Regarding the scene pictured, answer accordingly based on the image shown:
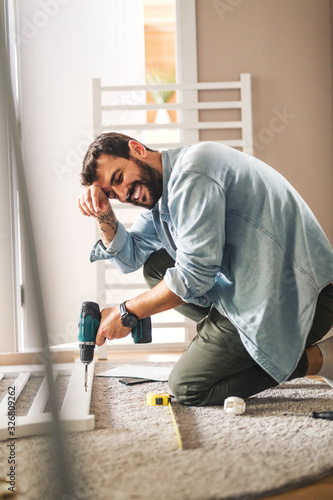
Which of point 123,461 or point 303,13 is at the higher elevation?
point 303,13

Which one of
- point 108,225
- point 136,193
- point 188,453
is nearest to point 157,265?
point 108,225

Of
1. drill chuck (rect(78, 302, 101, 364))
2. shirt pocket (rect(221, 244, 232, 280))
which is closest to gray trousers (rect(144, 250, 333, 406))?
shirt pocket (rect(221, 244, 232, 280))

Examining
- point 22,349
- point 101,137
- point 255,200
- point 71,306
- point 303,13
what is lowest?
point 22,349

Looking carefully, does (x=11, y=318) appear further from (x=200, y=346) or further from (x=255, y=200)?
(x=255, y=200)

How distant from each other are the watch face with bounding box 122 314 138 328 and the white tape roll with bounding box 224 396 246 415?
12.2 inches

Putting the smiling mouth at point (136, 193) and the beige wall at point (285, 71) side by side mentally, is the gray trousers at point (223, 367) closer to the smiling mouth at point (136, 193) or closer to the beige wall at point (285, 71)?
the smiling mouth at point (136, 193)

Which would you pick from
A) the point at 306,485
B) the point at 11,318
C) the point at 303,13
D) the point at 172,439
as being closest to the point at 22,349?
the point at 11,318

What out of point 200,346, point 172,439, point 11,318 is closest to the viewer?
point 172,439

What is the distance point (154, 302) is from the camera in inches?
53.4

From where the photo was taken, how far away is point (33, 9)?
2664mm

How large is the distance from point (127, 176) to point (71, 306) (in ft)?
4.56

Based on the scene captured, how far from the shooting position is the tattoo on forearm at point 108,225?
5.27 feet

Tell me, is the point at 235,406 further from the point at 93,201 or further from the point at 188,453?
the point at 93,201

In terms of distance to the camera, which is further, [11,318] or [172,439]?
[11,318]
